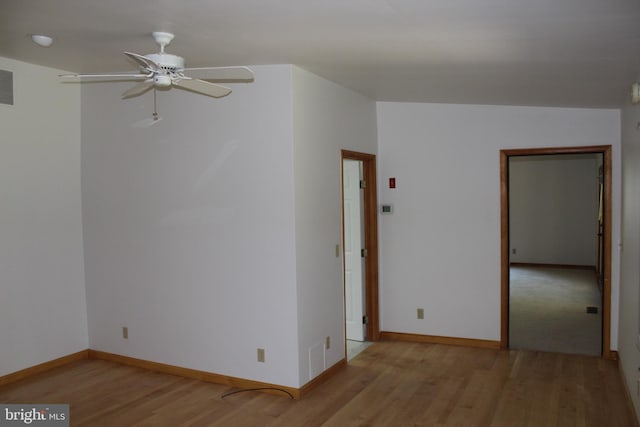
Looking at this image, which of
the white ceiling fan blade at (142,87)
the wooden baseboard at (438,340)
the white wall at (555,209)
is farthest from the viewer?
the white wall at (555,209)

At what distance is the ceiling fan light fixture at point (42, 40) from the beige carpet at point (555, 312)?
4855mm

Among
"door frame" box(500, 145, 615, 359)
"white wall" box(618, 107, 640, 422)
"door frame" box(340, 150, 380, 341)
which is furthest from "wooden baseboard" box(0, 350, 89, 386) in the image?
"white wall" box(618, 107, 640, 422)

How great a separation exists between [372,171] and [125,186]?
2.48 m

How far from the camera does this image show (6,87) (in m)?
4.31

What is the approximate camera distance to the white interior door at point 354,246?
550 centimetres

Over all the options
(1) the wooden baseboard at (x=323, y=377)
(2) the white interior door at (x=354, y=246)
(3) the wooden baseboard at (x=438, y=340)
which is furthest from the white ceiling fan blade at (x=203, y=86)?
(3) the wooden baseboard at (x=438, y=340)

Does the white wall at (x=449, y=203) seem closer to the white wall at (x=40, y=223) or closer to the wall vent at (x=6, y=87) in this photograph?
the white wall at (x=40, y=223)

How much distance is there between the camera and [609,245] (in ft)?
15.8

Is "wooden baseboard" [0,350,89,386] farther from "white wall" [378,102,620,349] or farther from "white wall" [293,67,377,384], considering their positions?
"white wall" [378,102,620,349]

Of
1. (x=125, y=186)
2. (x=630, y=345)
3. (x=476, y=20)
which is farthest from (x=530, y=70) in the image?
(x=125, y=186)

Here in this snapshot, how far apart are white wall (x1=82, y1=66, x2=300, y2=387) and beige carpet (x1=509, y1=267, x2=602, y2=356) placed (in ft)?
9.23

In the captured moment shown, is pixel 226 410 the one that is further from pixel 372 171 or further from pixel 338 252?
pixel 372 171

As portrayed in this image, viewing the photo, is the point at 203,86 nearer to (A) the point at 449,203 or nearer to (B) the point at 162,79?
(B) the point at 162,79

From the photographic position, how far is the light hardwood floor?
3.64 metres
